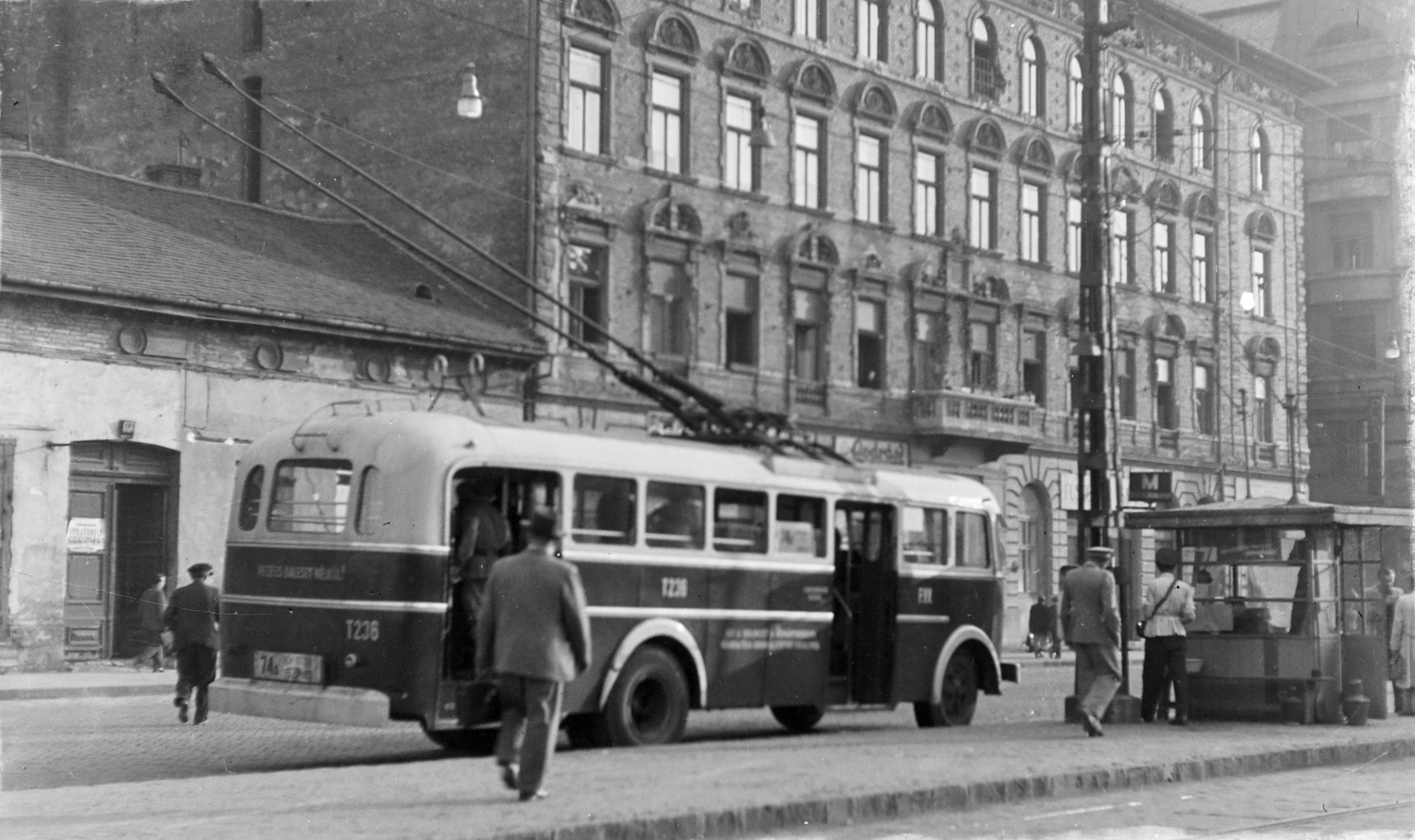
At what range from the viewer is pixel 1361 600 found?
65.7ft

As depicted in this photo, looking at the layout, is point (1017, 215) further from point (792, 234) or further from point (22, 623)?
point (22, 623)

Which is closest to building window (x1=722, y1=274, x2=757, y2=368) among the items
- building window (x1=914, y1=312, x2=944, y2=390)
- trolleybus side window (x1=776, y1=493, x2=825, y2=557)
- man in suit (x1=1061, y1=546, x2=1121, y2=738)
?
building window (x1=914, y1=312, x2=944, y2=390)

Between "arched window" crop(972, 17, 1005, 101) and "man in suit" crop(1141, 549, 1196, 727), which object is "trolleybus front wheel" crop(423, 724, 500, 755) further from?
"arched window" crop(972, 17, 1005, 101)

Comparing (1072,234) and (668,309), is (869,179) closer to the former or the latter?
(668,309)

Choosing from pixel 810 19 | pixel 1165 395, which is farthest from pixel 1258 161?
pixel 810 19

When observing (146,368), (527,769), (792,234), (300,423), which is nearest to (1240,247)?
(792,234)

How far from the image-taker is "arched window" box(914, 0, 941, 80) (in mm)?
44344

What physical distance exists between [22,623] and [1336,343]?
47.3m

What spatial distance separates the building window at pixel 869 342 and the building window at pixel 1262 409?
17641 millimetres

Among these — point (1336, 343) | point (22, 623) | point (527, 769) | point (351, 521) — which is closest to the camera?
point (527, 769)

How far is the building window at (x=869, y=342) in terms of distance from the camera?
42625 millimetres

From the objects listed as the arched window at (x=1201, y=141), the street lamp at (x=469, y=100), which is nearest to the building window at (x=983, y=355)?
the arched window at (x=1201, y=141)

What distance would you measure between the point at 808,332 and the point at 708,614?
24.3 m

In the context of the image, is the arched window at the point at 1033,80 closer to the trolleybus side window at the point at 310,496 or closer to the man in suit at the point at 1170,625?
the man in suit at the point at 1170,625
